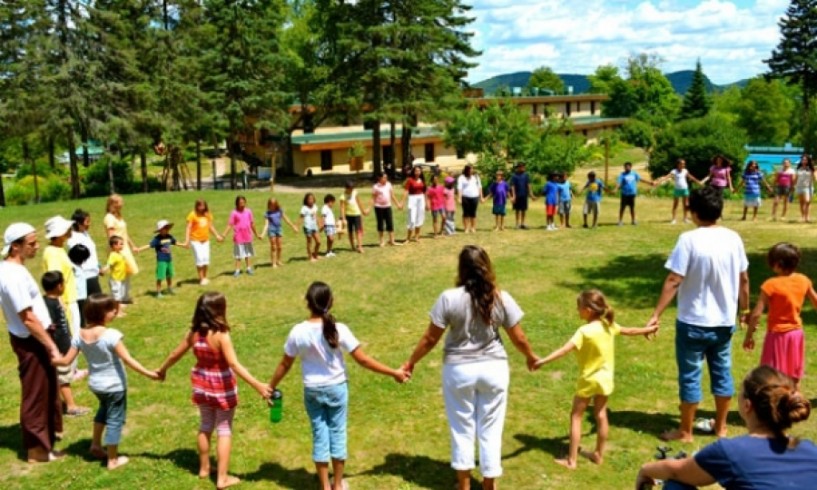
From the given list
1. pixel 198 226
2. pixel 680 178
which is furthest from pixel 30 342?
pixel 680 178

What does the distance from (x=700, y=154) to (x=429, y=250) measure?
98.9 feet

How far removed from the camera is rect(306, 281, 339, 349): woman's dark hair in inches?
207

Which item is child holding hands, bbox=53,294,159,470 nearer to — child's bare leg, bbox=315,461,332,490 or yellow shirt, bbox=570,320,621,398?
child's bare leg, bbox=315,461,332,490

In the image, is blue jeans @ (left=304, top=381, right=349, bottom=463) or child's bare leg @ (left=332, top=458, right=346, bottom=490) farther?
child's bare leg @ (left=332, top=458, right=346, bottom=490)

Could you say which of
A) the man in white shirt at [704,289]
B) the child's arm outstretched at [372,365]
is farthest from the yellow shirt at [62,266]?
the man in white shirt at [704,289]

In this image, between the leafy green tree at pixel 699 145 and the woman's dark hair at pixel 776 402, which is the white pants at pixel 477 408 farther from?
the leafy green tree at pixel 699 145

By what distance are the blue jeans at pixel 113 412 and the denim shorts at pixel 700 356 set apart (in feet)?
16.4

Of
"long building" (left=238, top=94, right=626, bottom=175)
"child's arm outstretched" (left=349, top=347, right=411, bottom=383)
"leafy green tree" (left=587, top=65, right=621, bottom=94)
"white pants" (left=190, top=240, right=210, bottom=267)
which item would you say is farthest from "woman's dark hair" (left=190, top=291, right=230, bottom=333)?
"leafy green tree" (left=587, top=65, right=621, bottom=94)

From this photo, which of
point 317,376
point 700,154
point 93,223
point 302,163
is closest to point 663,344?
point 317,376

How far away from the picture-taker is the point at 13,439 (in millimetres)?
7008

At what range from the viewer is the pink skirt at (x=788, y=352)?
6.36 m

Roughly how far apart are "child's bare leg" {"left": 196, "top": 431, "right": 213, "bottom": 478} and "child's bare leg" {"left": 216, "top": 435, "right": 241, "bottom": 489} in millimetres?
167

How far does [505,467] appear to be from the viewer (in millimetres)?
6109

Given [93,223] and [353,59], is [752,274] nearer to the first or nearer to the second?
[93,223]
